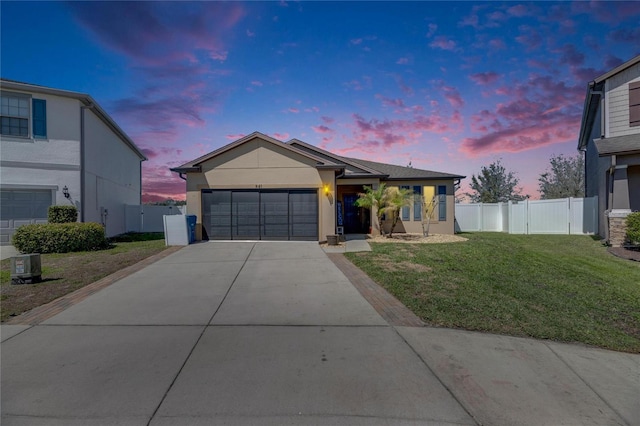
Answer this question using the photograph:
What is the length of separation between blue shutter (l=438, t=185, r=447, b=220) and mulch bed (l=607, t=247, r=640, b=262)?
24.0 ft

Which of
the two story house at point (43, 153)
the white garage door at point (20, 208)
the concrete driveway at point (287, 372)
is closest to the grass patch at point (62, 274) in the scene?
the concrete driveway at point (287, 372)

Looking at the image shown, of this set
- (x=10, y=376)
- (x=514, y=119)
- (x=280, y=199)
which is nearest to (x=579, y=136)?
(x=514, y=119)

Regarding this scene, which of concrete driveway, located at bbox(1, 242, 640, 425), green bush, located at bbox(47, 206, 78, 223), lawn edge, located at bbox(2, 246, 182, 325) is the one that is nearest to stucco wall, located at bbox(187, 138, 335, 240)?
green bush, located at bbox(47, 206, 78, 223)

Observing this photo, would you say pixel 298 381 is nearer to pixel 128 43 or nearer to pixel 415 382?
pixel 415 382

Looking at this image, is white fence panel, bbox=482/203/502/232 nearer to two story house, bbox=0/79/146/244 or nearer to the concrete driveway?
the concrete driveway

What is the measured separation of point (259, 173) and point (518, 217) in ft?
51.8

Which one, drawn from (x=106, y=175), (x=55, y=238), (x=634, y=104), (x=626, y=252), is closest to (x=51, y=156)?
(x=106, y=175)

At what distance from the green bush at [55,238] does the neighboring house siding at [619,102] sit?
22.6 m

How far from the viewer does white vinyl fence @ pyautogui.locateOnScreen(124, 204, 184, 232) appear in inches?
781

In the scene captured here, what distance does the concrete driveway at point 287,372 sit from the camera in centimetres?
255

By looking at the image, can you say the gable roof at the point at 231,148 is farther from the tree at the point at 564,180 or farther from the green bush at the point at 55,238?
the tree at the point at 564,180

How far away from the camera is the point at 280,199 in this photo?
13195 millimetres

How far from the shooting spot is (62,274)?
7688 mm

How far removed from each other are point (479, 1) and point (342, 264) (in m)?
9.58
